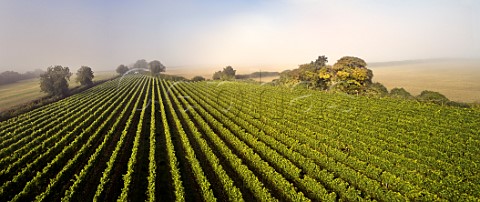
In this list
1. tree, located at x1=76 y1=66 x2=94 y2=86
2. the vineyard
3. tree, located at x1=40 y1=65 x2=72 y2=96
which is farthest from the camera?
tree, located at x1=76 y1=66 x2=94 y2=86

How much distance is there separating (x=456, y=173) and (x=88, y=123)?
99.6 ft

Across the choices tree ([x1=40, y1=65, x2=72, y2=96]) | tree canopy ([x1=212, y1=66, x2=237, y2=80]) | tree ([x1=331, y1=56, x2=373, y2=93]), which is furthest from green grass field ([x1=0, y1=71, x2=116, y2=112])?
tree ([x1=331, y1=56, x2=373, y2=93])

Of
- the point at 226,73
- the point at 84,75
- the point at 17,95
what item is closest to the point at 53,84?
Result: the point at 17,95

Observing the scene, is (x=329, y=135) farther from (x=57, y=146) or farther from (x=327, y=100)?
(x=57, y=146)

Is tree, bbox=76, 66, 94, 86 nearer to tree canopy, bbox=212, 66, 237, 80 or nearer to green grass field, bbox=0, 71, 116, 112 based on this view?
green grass field, bbox=0, 71, 116, 112

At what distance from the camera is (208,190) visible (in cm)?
1291

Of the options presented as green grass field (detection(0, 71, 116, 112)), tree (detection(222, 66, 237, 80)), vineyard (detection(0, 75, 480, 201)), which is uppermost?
tree (detection(222, 66, 237, 80))

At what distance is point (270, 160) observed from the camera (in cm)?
1709

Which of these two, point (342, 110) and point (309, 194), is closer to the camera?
point (309, 194)

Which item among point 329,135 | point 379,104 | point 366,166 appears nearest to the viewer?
point 366,166

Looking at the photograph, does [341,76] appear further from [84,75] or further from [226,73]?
[84,75]

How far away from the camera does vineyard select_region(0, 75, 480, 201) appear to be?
13.0m

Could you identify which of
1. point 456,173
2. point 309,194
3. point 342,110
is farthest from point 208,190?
point 342,110

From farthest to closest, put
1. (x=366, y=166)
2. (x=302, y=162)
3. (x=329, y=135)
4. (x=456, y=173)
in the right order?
1. (x=329, y=135)
2. (x=302, y=162)
3. (x=366, y=166)
4. (x=456, y=173)
